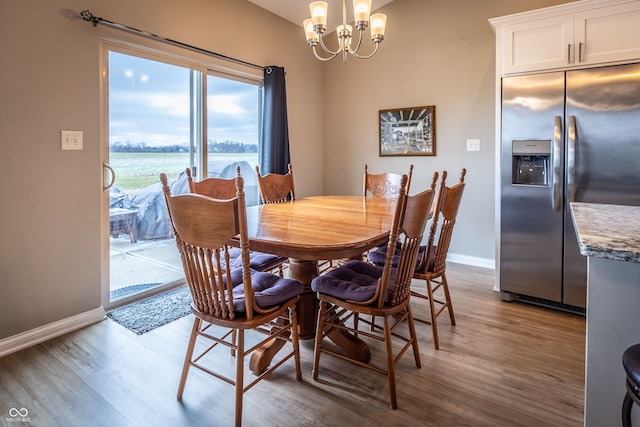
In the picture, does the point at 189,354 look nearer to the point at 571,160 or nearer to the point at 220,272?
the point at 220,272

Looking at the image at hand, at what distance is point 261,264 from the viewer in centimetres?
234

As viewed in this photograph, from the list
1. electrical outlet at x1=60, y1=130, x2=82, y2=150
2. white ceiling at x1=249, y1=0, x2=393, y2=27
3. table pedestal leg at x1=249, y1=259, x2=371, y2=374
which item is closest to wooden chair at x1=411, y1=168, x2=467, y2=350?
table pedestal leg at x1=249, y1=259, x2=371, y2=374

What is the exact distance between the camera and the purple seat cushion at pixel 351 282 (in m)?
1.75

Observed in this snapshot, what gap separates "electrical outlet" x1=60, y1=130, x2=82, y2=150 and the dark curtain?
1692 millimetres

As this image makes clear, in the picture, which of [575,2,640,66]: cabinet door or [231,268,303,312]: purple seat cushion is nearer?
[231,268,303,312]: purple seat cushion

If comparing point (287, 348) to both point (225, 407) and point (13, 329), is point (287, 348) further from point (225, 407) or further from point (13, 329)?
point (13, 329)

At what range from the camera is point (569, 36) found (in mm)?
2607

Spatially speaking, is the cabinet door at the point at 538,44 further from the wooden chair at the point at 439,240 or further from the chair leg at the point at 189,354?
the chair leg at the point at 189,354

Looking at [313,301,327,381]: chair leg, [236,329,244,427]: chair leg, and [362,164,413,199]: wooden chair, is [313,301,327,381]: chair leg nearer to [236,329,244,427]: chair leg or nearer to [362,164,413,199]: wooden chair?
[236,329,244,427]: chair leg

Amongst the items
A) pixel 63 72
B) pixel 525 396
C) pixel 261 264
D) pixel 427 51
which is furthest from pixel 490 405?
pixel 427 51

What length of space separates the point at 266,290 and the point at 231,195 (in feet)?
3.68

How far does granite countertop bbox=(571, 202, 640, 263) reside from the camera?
0.94m

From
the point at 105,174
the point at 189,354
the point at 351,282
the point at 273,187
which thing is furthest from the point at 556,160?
the point at 105,174

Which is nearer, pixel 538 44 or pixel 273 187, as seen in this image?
pixel 538 44
